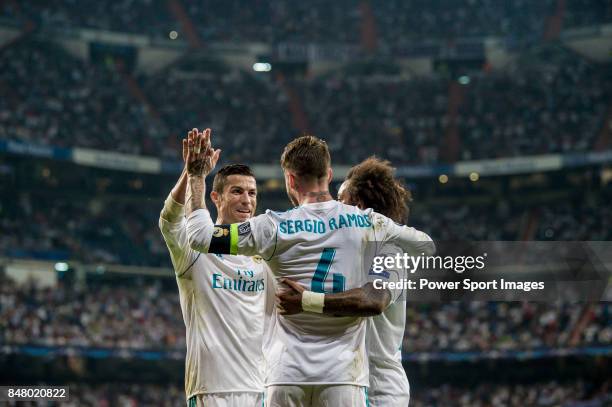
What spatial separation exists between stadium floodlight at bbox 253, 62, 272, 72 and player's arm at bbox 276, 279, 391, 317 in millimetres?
41292

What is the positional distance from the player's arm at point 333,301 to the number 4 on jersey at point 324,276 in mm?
67

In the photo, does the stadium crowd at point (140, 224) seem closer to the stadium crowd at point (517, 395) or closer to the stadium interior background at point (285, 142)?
the stadium interior background at point (285, 142)

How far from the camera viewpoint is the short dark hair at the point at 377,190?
213 inches

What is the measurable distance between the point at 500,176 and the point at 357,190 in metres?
35.2

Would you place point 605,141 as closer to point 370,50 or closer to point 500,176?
point 500,176

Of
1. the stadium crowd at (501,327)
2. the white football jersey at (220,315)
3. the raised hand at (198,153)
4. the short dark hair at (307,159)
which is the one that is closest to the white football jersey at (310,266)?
the short dark hair at (307,159)

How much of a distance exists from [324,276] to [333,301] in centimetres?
19

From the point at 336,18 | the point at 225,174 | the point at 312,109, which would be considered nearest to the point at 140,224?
the point at 312,109

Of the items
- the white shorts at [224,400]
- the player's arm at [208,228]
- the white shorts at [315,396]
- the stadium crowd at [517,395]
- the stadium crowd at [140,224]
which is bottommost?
the stadium crowd at [517,395]

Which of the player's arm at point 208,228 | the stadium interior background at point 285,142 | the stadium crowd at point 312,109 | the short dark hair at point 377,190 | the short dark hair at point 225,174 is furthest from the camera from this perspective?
the stadium crowd at point 312,109

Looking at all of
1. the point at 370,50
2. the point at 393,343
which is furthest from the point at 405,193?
the point at 370,50

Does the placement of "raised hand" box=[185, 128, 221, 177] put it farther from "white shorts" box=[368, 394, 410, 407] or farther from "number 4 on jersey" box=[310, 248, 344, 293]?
"white shorts" box=[368, 394, 410, 407]

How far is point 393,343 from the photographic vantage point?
5418 mm

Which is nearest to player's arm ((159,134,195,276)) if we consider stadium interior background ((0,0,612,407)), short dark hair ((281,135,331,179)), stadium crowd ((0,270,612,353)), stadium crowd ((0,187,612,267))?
short dark hair ((281,135,331,179))
